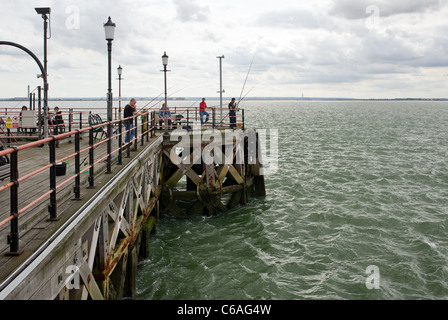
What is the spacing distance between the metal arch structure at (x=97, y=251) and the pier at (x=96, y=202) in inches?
0.5

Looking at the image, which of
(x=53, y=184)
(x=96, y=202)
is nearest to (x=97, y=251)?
(x=96, y=202)

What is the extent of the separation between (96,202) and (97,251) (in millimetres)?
1040

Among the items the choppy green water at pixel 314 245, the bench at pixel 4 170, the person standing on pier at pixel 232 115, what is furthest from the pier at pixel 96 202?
the choppy green water at pixel 314 245

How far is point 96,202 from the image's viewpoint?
21.1 ft

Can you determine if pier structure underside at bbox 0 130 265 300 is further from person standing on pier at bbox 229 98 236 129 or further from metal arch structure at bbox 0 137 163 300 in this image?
person standing on pier at bbox 229 98 236 129

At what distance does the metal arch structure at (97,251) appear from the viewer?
14.2 feet

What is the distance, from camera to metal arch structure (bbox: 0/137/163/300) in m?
4.32

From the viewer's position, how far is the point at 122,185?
8.42 meters

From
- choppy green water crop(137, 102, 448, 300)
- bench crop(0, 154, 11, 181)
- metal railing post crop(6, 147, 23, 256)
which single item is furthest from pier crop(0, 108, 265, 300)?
choppy green water crop(137, 102, 448, 300)

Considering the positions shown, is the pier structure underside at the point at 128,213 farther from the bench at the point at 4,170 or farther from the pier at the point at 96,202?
the bench at the point at 4,170

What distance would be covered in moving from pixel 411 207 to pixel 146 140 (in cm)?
1074

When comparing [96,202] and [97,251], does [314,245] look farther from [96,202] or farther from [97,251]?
[96,202]
